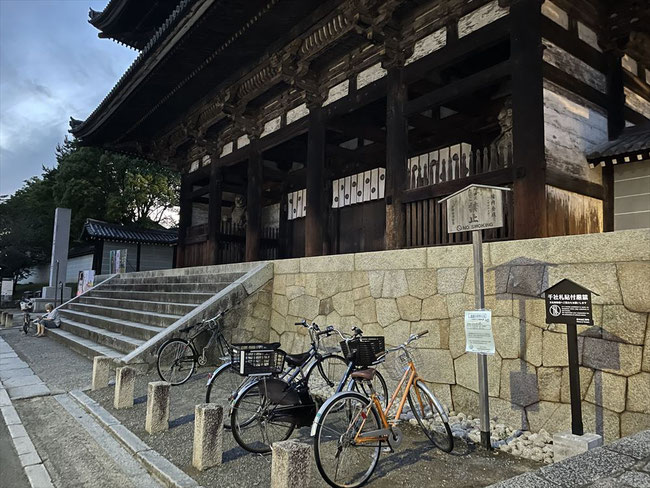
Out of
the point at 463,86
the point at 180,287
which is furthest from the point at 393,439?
the point at 180,287

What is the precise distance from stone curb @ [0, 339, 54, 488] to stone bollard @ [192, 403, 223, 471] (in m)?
1.27

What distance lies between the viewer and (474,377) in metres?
5.09

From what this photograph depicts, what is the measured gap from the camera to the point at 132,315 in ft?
35.0

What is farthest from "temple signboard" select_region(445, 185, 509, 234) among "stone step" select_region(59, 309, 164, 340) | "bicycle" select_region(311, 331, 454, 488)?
"stone step" select_region(59, 309, 164, 340)

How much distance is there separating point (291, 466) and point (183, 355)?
4.67 metres

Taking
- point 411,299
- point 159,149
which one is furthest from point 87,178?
point 411,299

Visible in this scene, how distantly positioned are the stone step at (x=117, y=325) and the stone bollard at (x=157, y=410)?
4045 mm

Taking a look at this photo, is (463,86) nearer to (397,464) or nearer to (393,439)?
(393,439)

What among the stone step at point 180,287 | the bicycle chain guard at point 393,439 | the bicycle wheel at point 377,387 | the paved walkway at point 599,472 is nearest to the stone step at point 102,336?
the stone step at point 180,287

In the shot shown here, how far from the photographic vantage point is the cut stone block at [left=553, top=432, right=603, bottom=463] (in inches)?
141

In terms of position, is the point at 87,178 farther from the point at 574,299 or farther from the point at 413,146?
the point at 574,299

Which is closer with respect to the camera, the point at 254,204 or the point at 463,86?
the point at 463,86

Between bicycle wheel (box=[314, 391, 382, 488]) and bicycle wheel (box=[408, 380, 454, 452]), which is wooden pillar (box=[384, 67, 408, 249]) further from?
bicycle wheel (box=[314, 391, 382, 488])

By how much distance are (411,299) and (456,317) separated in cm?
73
